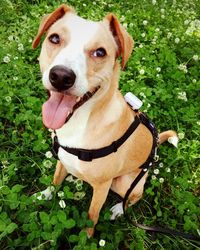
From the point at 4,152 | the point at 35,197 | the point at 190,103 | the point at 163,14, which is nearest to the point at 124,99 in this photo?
the point at 35,197

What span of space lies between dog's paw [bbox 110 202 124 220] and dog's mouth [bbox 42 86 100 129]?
1.44 metres

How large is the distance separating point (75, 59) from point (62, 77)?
171mm

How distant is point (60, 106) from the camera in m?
3.00

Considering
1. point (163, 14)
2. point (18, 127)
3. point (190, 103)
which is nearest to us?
point (18, 127)

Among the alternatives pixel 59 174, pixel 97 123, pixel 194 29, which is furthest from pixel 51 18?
pixel 194 29

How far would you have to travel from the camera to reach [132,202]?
412 cm

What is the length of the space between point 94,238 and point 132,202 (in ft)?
1.80

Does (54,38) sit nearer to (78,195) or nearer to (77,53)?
(77,53)

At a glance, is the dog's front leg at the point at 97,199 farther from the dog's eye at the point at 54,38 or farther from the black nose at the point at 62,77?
the dog's eye at the point at 54,38

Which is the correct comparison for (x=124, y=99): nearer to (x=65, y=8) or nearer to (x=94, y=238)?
(x=65, y=8)

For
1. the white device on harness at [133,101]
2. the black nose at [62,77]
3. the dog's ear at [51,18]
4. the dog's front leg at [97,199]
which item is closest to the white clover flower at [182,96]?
the white device on harness at [133,101]

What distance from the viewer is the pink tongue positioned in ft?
9.76

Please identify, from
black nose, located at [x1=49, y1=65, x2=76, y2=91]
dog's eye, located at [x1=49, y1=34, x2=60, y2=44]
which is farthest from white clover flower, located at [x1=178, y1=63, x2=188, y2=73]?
black nose, located at [x1=49, y1=65, x2=76, y2=91]

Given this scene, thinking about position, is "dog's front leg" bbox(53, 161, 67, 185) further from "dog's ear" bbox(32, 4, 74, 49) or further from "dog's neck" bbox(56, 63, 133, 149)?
"dog's ear" bbox(32, 4, 74, 49)
